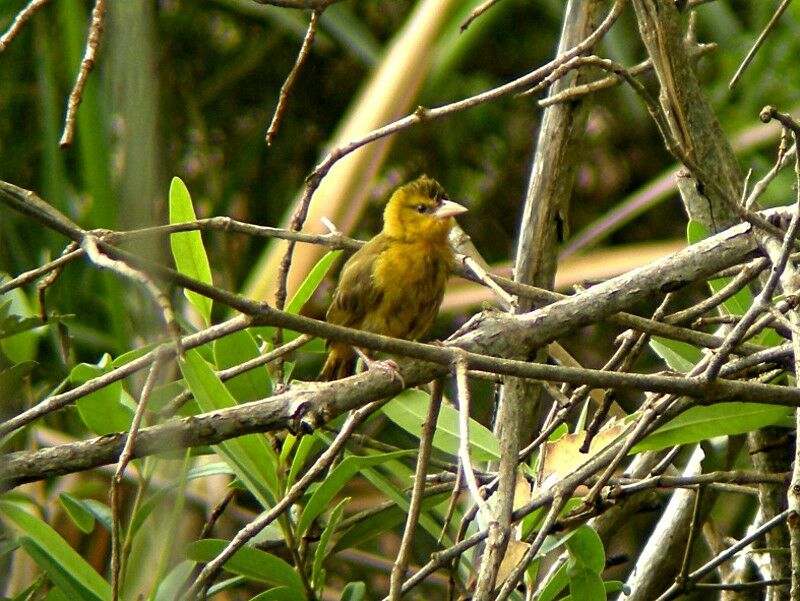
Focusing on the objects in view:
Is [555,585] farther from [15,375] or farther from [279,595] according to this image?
[15,375]

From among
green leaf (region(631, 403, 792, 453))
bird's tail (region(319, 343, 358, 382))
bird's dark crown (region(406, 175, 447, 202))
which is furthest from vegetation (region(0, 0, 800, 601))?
bird's tail (region(319, 343, 358, 382))

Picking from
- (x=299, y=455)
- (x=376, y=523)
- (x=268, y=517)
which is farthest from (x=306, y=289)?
(x=268, y=517)

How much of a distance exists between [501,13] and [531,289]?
3.54 metres

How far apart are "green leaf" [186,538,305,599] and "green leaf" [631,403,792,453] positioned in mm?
656

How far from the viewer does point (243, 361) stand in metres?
2.41

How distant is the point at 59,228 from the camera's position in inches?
51.6

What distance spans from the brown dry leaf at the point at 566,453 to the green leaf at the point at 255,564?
1.60 feet

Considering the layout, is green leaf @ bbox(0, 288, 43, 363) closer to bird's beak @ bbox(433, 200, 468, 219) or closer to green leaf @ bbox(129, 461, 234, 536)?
green leaf @ bbox(129, 461, 234, 536)

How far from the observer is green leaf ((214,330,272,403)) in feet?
7.71

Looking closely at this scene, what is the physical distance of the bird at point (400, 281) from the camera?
3.68 m

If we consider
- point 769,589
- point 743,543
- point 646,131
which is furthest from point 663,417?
point 646,131

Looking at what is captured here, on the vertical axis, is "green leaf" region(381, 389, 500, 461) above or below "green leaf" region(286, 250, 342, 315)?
below

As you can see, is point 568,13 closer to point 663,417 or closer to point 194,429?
point 663,417

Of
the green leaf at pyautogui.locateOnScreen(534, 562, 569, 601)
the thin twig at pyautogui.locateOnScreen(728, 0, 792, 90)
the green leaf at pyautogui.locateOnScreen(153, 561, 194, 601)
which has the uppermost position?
the thin twig at pyautogui.locateOnScreen(728, 0, 792, 90)
